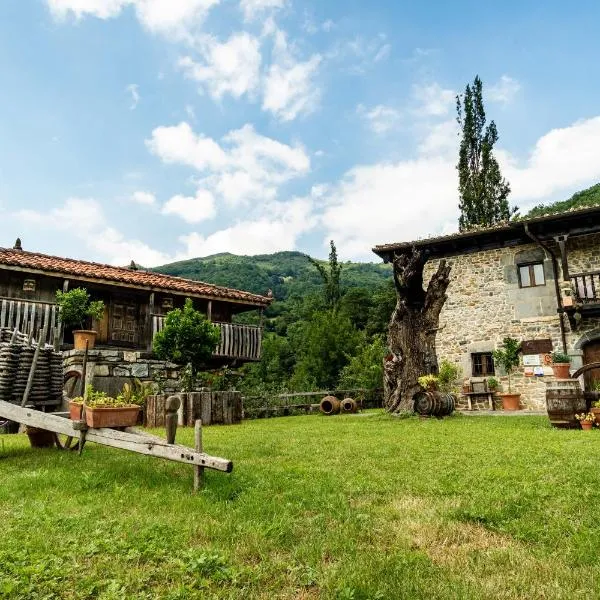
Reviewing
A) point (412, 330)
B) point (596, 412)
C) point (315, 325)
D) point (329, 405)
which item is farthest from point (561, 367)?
point (315, 325)

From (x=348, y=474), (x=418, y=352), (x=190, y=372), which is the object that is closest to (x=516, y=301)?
(x=418, y=352)

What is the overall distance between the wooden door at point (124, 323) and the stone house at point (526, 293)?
28.2ft

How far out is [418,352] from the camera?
12586mm

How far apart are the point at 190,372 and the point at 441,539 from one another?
9.59 metres

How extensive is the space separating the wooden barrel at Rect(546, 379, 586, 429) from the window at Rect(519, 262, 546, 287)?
7.72m

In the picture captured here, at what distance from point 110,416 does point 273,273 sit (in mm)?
49811

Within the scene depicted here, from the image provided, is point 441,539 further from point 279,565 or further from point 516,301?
point 516,301

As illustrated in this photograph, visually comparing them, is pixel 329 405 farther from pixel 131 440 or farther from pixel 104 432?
pixel 131 440

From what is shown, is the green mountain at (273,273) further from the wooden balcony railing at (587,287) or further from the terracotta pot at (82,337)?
the terracotta pot at (82,337)

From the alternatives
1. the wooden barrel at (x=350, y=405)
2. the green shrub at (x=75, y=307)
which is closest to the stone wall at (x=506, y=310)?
the wooden barrel at (x=350, y=405)

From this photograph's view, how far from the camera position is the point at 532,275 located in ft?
52.0

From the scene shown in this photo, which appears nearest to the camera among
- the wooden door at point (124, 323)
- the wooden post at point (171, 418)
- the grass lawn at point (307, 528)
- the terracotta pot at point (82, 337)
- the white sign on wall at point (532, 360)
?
the grass lawn at point (307, 528)

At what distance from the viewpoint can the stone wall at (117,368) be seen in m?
12.1

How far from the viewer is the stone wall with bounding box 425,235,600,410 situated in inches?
590
